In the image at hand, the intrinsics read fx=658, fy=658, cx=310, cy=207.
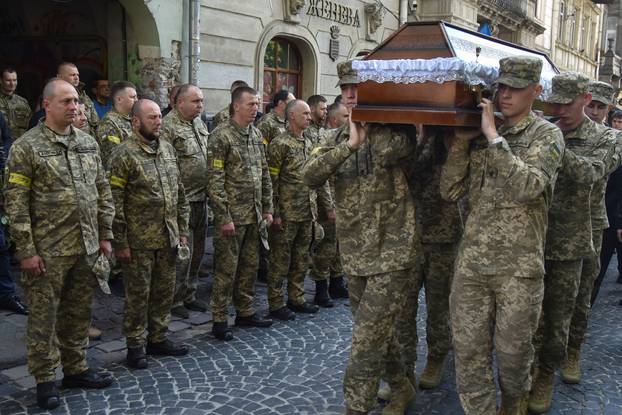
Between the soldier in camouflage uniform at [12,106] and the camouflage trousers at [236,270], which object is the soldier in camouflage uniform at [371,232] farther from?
the soldier in camouflage uniform at [12,106]

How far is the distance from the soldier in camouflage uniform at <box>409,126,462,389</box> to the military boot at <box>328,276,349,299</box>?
240 centimetres

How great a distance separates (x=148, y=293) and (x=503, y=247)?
2.70 metres

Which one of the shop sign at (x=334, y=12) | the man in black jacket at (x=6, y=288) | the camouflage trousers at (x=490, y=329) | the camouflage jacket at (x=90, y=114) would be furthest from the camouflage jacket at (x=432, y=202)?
the shop sign at (x=334, y=12)

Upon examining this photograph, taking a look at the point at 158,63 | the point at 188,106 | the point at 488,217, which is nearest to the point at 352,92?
the point at 488,217

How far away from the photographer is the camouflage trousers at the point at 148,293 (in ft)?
16.0

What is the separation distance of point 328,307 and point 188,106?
2400 millimetres

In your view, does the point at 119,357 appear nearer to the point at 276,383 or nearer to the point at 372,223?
the point at 276,383

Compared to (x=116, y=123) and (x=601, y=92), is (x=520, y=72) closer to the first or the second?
(x=601, y=92)

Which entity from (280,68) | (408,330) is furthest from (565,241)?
(280,68)

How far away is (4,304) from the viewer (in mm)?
6035

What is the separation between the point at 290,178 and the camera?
625 cm

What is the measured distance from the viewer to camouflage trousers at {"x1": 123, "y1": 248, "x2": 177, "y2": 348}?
192 inches

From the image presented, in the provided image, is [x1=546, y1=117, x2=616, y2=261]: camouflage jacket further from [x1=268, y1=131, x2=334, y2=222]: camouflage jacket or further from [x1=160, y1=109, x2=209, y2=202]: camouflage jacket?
[x1=160, y1=109, x2=209, y2=202]: camouflage jacket

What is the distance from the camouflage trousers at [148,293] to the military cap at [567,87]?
9.74ft
